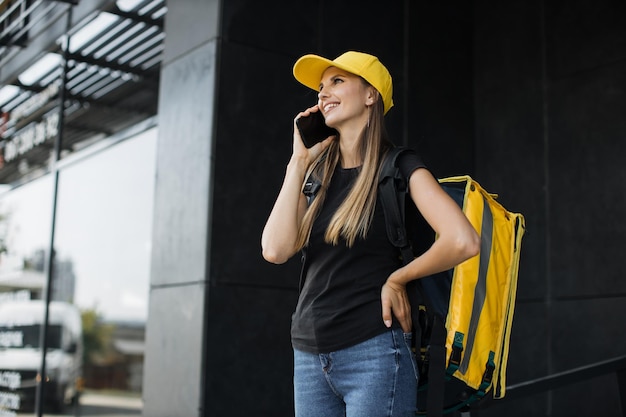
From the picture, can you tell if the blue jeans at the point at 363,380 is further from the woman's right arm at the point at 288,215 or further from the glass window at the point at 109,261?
the glass window at the point at 109,261

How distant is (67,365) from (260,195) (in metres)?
3.09

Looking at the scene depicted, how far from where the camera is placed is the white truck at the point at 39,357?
6613mm

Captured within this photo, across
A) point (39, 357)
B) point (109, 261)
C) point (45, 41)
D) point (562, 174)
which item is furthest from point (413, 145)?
point (45, 41)

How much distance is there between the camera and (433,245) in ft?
6.78

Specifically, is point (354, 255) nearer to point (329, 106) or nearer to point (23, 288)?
point (329, 106)

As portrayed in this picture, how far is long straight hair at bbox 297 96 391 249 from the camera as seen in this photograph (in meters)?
2.15

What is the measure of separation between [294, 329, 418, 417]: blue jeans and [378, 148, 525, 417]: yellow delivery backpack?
8 cm

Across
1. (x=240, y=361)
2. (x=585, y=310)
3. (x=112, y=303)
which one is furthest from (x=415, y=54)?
(x=112, y=303)

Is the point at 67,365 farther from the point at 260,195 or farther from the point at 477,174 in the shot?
the point at 477,174

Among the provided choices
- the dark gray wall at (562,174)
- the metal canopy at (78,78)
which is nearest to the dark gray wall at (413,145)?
the dark gray wall at (562,174)

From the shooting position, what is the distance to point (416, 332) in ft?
7.01

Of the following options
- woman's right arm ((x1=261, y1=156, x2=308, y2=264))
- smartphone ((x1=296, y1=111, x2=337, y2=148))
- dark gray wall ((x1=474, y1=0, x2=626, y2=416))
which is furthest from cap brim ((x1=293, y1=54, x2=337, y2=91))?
dark gray wall ((x1=474, y1=0, x2=626, y2=416))

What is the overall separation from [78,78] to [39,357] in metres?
2.60

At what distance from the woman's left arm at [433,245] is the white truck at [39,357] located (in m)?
5.19
